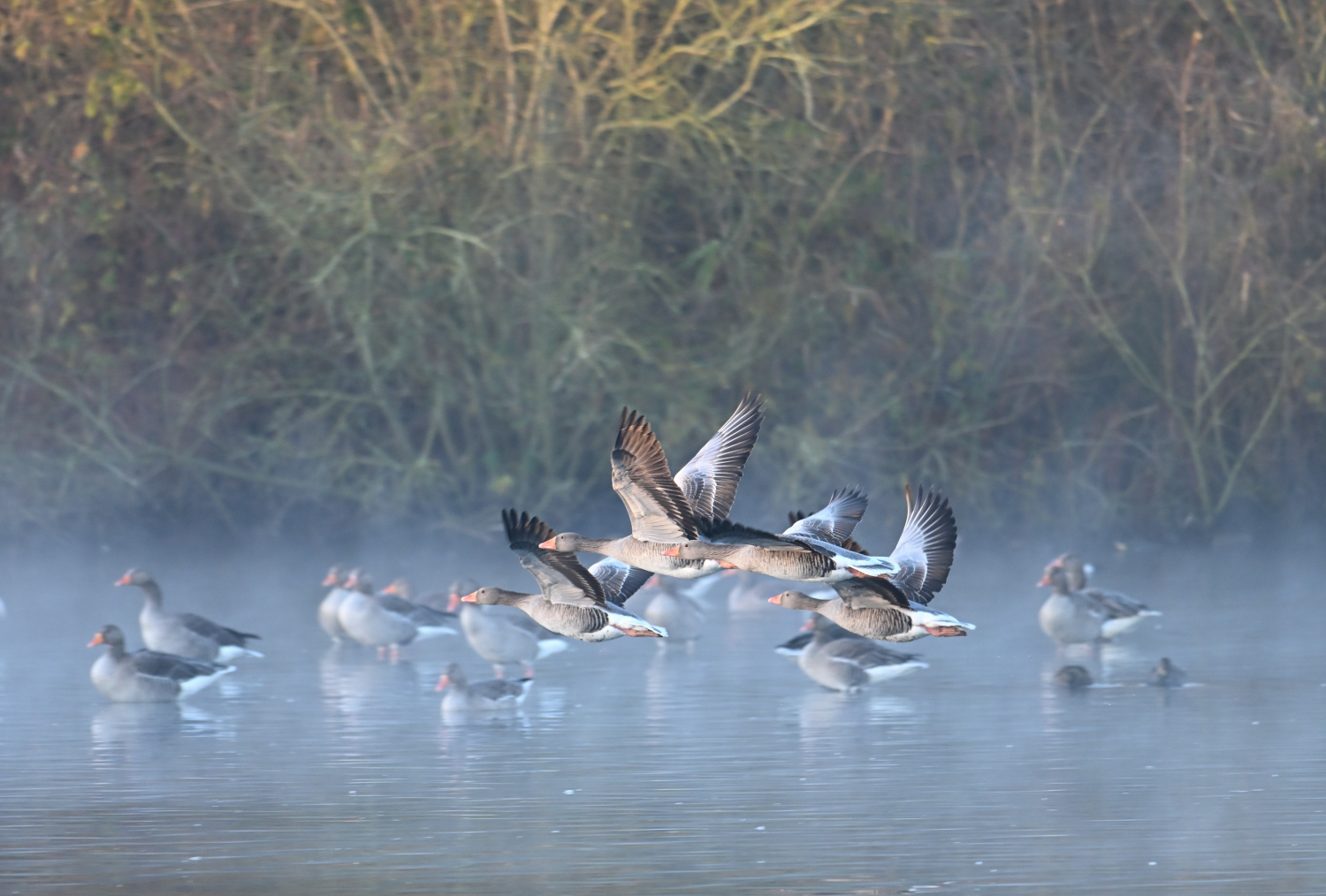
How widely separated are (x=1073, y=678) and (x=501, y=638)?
4.42 meters

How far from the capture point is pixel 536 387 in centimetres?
2323

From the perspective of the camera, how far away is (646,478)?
7.72 meters

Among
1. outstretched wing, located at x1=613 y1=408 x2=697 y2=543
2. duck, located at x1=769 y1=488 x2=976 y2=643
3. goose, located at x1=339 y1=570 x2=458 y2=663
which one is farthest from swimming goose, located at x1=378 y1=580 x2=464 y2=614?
outstretched wing, located at x1=613 y1=408 x2=697 y2=543

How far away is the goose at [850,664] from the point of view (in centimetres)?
1416

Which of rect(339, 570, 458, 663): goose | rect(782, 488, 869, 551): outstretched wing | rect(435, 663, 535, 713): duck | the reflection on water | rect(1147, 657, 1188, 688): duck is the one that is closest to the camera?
rect(782, 488, 869, 551): outstretched wing

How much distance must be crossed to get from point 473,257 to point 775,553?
14.5 metres

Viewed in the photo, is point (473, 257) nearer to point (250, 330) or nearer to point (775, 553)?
point (250, 330)

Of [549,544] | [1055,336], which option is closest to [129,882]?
[549,544]

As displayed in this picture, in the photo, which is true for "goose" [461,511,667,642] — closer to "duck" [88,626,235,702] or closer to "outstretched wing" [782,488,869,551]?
"outstretched wing" [782,488,869,551]

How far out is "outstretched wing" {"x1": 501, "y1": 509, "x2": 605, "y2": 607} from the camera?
318 inches

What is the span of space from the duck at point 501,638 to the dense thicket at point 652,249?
21.0 feet

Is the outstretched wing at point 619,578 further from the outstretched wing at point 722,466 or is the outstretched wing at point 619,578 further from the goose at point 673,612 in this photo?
the goose at point 673,612

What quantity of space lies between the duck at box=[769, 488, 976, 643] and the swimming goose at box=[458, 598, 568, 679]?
660cm

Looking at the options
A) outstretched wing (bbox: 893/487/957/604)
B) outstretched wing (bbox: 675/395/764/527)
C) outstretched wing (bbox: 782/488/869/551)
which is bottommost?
outstretched wing (bbox: 893/487/957/604)
